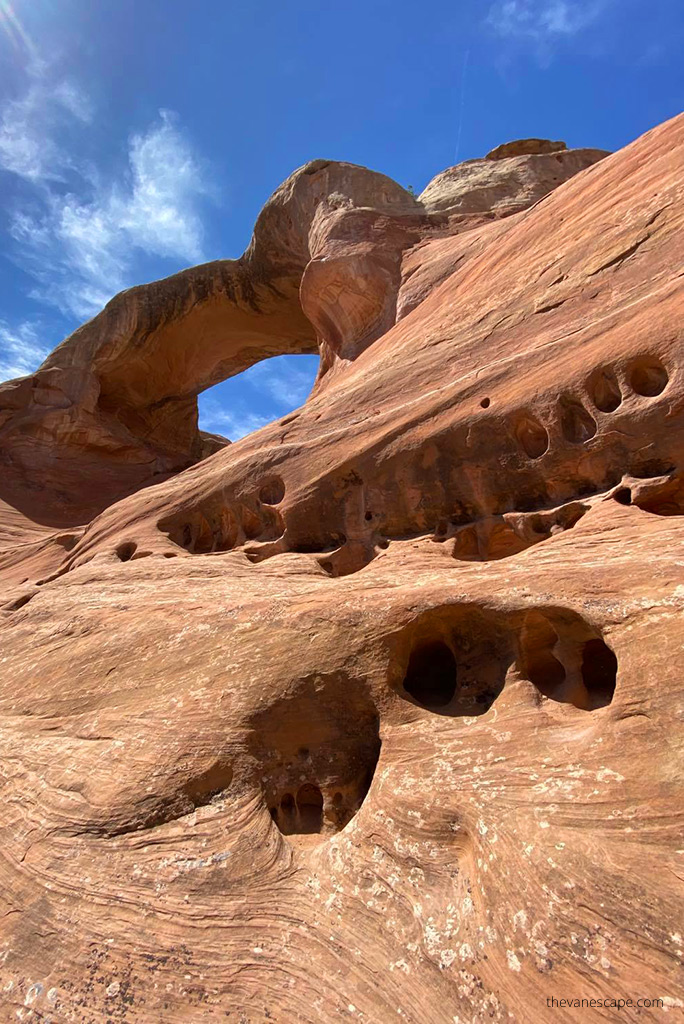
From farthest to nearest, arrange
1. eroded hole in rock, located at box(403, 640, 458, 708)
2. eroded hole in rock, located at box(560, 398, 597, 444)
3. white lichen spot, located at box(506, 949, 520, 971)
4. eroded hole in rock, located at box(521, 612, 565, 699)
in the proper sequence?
eroded hole in rock, located at box(560, 398, 597, 444)
eroded hole in rock, located at box(403, 640, 458, 708)
eroded hole in rock, located at box(521, 612, 565, 699)
white lichen spot, located at box(506, 949, 520, 971)

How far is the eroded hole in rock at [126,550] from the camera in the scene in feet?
27.1

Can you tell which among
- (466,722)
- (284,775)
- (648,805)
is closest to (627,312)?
(466,722)

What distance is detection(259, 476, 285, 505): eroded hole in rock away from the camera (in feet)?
25.7

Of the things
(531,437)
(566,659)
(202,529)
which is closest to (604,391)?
(531,437)

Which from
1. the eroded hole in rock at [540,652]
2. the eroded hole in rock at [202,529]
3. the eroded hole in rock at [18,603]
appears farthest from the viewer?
the eroded hole in rock at [202,529]

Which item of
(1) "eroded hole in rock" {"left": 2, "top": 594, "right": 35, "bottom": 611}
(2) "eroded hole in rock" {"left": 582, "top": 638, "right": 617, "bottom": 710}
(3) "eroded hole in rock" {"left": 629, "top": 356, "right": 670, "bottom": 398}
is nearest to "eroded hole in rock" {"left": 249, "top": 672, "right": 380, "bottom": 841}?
(2) "eroded hole in rock" {"left": 582, "top": 638, "right": 617, "bottom": 710}

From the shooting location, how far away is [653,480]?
5129mm

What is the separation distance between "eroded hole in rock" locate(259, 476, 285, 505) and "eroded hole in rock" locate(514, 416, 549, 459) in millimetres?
2951

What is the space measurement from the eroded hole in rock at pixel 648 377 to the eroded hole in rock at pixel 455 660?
2674mm

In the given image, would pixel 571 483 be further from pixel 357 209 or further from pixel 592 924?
pixel 357 209

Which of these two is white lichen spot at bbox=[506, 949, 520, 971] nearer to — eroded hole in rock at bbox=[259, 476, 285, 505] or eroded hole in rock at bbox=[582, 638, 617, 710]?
eroded hole in rock at bbox=[582, 638, 617, 710]

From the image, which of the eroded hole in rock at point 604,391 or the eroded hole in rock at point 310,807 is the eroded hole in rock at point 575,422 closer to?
the eroded hole in rock at point 604,391

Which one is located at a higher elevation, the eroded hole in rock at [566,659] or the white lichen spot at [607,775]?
the eroded hole in rock at [566,659]
